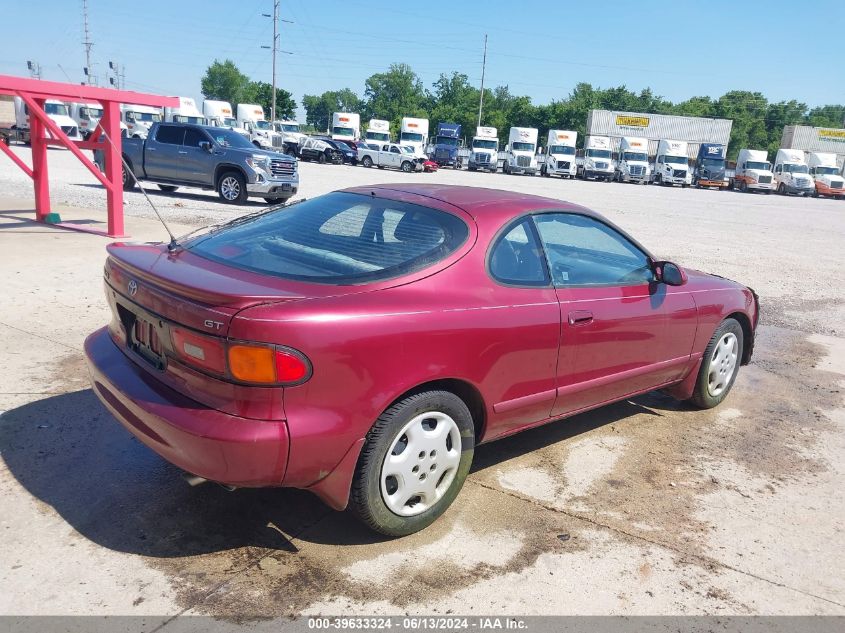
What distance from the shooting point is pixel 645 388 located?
4371 millimetres

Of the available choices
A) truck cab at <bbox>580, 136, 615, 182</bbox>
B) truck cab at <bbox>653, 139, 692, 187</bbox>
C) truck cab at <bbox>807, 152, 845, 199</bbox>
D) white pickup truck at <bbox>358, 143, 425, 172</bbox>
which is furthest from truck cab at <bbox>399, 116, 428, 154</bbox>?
truck cab at <bbox>807, 152, 845, 199</bbox>

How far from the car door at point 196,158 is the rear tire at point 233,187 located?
29cm

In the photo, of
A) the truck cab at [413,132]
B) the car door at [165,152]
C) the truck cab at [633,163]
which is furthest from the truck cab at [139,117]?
the truck cab at [633,163]

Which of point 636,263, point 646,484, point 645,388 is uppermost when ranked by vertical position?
point 636,263

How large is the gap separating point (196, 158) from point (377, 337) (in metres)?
14.8

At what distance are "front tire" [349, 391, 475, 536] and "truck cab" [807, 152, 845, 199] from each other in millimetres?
53692

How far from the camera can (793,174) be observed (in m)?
47.6

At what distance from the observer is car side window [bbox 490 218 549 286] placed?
3.36m

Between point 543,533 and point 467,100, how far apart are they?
105777 mm

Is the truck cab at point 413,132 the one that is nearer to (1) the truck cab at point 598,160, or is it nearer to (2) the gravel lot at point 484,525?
(1) the truck cab at point 598,160

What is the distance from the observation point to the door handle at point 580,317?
11.8 feet

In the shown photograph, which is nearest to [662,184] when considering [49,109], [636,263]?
[49,109]

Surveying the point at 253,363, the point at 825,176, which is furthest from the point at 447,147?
the point at 253,363

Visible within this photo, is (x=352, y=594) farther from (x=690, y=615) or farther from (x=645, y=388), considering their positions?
(x=645, y=388)
